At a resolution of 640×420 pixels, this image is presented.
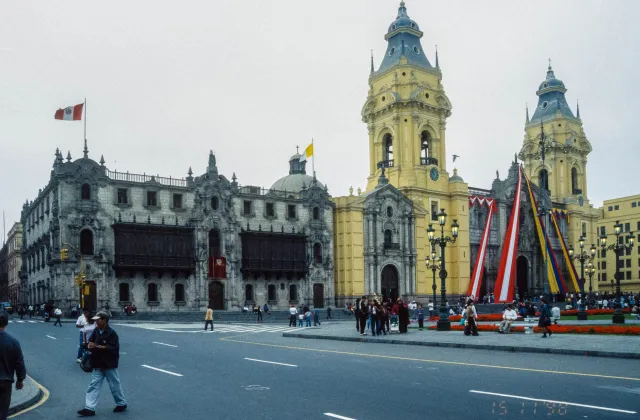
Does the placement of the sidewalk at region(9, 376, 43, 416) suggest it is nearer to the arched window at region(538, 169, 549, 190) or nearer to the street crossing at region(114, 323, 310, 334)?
the street crossing at region(114, 323, 310, 334)

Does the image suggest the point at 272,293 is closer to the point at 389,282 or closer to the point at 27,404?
the point at 389,282

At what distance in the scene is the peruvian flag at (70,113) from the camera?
1938 inches

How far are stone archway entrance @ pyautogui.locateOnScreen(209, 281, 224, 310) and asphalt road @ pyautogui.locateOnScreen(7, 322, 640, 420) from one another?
35837mm

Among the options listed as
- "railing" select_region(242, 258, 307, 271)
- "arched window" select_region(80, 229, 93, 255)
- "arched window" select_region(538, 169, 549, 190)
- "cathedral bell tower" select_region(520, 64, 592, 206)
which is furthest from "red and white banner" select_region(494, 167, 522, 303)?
"cathedral bell tower" select_region(520, 64, 592, 206)

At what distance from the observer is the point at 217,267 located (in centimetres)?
5800

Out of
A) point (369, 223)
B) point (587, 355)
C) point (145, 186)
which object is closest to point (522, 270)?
point (369, 223)

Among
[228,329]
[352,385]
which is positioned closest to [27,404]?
[352,385]

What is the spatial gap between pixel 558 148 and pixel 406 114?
27.1 meters

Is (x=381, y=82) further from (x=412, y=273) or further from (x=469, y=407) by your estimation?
(x=469, y=407)

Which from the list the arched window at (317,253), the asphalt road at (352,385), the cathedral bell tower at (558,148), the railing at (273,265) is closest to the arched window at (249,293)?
the railing at (273,265)

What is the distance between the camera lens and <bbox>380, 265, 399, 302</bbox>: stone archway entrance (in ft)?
221

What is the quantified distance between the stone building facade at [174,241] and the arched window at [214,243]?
0.09m

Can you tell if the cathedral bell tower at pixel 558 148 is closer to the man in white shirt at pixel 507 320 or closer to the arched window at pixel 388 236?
the arched window at pixel 388 236

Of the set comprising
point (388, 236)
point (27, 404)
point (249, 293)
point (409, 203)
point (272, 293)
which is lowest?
point (272, 293)
